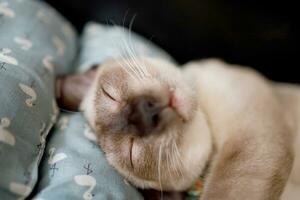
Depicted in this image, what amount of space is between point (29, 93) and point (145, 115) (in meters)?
0.40

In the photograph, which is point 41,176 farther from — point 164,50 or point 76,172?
point 164,50

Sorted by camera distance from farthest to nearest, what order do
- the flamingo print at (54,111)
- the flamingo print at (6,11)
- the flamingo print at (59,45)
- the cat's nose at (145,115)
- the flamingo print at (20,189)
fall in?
the flamingo print at (59,45) < the flamingo print at (6,11) < the flamingo print at (54,111) < the cat's nose at (145,115) < the flamingo print at (20,189)

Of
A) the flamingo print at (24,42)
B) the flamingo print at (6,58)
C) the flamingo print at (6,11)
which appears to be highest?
the flamingo print at (6,11)

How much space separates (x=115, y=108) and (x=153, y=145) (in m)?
0.19

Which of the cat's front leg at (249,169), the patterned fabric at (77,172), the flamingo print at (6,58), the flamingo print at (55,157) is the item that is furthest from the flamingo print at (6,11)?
the cat's front leg at (249,169)

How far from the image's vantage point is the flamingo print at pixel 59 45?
1907mm

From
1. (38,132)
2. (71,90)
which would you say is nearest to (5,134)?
(38,132)

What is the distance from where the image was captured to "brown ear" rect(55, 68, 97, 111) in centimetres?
176

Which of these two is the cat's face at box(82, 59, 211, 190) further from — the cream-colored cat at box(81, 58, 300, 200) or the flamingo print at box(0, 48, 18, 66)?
the flamingo print at box(0, 48, 18, 66)

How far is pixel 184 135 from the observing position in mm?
1505

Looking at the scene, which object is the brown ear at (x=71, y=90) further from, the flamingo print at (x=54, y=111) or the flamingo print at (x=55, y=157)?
the flamingo print at (x=55, y=157)

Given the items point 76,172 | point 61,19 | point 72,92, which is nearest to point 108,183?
point 76,172

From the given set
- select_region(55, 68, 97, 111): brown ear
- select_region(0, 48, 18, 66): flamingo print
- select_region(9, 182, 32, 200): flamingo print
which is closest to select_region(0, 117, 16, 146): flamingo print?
select_region(9, 182, 32, 200): flamingo print

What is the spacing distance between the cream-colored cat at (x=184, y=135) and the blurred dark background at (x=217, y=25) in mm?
566
